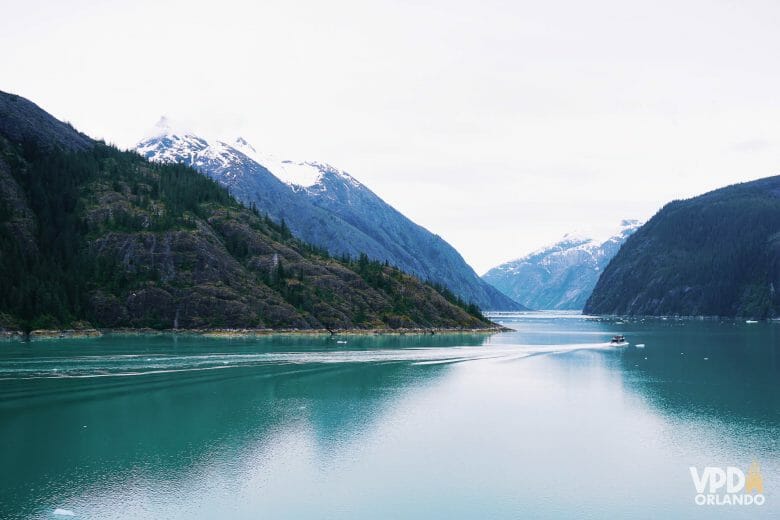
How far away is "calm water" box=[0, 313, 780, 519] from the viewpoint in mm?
41688

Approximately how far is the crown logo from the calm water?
1.92 ft

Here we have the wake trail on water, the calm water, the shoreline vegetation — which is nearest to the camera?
the calm water

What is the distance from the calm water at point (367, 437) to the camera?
41.7 metres

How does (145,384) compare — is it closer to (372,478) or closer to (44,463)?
(44,463)

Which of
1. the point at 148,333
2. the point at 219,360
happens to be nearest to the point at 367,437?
the point at 219,360

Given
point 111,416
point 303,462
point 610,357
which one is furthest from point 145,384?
→ point 610,357

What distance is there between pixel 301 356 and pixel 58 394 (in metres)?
55.7

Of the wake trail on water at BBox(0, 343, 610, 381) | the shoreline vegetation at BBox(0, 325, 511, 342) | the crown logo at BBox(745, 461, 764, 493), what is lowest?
the crown logo at BBox(745, 461, 764, 493)

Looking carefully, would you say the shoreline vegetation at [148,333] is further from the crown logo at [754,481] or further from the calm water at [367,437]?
the crown logo at [754,481]

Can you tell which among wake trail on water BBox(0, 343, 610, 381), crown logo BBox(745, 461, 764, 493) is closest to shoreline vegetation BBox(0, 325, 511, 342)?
wake trail on water BBox(0, 343, 610, 381)

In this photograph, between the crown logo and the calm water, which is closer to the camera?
the calm water

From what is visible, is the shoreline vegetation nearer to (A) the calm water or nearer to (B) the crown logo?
(A) the calm water

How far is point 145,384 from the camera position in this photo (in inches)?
3428

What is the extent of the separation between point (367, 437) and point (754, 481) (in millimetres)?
30138
